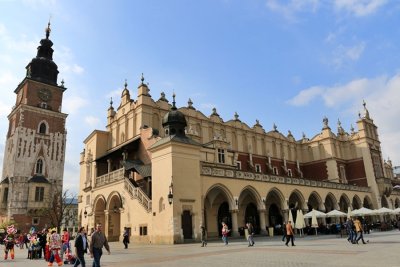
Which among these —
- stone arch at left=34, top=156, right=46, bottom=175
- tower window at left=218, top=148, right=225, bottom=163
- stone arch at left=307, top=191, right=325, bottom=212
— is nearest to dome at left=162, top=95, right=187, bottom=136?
tower window at left=218, top=148, right=225, bottom=163

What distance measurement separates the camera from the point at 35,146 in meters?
54.3

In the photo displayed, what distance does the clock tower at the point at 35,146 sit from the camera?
50531mm

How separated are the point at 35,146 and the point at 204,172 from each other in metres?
Answer: 38.4

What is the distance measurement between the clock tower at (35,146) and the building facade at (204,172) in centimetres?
1319

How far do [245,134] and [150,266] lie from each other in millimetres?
36928

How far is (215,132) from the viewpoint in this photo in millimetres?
43406

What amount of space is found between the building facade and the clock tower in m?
13.2

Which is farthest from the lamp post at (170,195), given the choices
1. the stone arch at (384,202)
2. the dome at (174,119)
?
the stone arch at (384,202)

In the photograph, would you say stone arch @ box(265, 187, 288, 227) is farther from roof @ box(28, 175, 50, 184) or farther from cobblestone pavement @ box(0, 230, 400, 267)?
roof @ box(28, 175, 50, 184)

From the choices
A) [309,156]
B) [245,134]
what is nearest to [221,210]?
[245,134]

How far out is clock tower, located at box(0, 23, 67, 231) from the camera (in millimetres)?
50531

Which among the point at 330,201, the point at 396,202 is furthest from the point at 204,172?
the point at 396,202

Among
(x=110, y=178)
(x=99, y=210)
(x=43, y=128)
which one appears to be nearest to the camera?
(x=110, y=178)

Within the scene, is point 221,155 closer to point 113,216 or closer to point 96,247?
point 113,216
